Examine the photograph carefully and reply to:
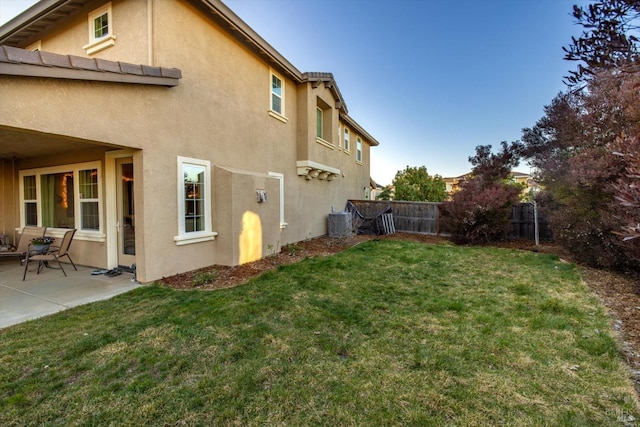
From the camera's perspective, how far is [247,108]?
834 cm

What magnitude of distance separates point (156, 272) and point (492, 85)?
15.4 metres

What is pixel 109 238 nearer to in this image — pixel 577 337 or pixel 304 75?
pixel 304 75

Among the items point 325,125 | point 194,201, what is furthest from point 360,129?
point 194,201

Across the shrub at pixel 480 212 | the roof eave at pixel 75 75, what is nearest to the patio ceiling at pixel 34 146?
the roof eave at pixel 75 75

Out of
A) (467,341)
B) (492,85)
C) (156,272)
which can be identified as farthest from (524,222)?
(156,272)

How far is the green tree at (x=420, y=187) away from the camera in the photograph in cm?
2253

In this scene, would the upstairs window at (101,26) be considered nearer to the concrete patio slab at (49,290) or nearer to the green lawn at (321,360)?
the concrete patio slab at (49,290)

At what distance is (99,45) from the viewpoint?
651cm

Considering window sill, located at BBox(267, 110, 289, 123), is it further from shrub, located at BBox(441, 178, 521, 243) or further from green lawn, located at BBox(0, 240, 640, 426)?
shrub, located at BBox(441, 178, 521, 243)

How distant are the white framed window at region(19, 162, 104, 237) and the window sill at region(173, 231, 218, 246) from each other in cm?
219

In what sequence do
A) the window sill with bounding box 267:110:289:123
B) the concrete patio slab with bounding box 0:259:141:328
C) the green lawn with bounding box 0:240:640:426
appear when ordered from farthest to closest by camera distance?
the window sill with bounding box 267:110:289:123, the concrete patio slab with bounding box 0:259:141:328, the green lawn with bounding box 0:240:640:426

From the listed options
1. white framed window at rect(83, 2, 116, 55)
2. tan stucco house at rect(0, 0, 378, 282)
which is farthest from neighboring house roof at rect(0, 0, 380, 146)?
white framed window at rect(83, 2, 116, 55)

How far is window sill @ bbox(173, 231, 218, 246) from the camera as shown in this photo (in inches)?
250

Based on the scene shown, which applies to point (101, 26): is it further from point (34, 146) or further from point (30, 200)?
point (30, 200)
